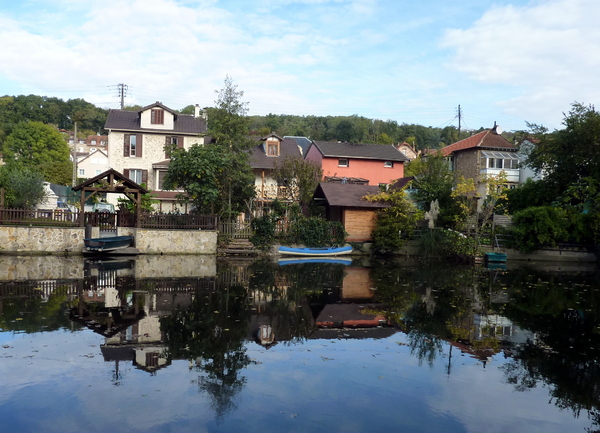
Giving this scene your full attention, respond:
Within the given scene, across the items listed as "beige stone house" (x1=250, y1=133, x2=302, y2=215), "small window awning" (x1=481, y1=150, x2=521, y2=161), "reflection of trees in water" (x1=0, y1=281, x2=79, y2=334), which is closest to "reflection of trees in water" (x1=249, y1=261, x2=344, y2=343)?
"reflection of trees in water" (x1=0, y1=281, x2=79, y2=334)

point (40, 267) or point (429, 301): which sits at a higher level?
point (40, 267)

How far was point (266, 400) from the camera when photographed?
269 inches

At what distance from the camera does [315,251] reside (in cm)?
2828

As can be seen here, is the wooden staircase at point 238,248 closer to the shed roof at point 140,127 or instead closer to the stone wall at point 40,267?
the stone wall at point 40,267

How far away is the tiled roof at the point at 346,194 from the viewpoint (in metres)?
30.8

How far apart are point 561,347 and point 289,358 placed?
18.0 ft

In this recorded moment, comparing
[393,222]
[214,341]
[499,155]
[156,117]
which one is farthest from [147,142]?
[214,341]

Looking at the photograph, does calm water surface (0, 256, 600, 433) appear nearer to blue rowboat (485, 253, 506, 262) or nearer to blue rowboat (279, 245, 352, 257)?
blue rowboat (279, 245, 352, 257)

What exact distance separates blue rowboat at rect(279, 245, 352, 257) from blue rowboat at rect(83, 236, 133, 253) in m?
8.47

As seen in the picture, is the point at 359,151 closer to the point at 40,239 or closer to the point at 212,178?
the point at 212,178

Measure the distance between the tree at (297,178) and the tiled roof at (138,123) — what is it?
12.3 m

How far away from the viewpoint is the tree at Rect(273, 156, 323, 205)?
32.4m

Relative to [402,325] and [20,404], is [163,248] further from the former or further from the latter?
[20,404]

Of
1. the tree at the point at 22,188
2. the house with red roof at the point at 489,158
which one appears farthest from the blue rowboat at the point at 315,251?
the house with red roof at the point at 489,158
